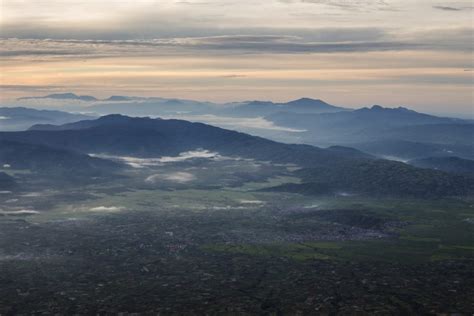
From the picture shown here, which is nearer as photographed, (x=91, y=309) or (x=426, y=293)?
(x=91, y=309)

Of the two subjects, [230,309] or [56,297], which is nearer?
[230,309]

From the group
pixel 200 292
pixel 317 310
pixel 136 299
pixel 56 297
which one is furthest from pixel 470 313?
pixel 56 297

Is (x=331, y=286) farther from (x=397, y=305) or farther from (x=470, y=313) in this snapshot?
(x=470, y=313)

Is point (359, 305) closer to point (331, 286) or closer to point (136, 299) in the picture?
point (331, 286)

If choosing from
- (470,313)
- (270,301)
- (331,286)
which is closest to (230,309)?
(270,301)

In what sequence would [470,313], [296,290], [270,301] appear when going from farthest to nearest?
[296,290]
[270,301]
[470,313]

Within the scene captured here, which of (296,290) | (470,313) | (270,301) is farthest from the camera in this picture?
(296,290)

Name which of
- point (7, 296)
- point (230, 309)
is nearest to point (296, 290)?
point (230, 309)
